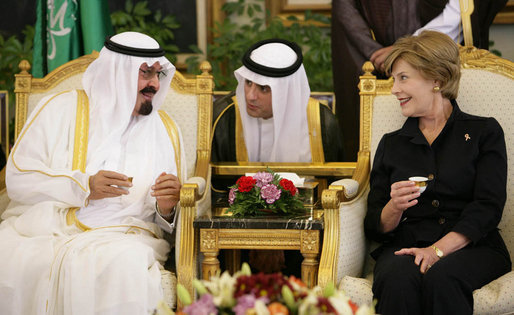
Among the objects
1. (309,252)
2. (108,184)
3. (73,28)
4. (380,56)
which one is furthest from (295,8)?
(309,252)

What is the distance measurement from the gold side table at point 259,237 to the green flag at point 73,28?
195cm

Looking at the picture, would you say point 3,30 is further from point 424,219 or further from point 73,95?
point 424,219

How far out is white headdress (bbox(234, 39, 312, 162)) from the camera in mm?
4273

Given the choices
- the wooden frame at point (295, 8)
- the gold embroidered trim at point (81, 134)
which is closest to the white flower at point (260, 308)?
the gold embroidered trim at point (81, 134)

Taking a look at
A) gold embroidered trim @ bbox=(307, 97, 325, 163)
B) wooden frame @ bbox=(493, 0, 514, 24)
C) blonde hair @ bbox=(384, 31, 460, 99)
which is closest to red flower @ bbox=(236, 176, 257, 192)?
blonde hair @ bbox=(384, 31, 460, 99)

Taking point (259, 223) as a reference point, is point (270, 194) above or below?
above

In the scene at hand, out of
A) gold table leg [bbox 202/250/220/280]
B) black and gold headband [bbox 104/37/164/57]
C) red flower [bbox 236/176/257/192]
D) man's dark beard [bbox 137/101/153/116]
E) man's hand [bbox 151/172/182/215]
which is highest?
black and gold headband [bbox 104/37/164/57]

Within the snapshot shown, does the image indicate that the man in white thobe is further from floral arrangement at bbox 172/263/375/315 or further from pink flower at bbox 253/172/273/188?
A: floral arrangement at bbox 172/263/375/315

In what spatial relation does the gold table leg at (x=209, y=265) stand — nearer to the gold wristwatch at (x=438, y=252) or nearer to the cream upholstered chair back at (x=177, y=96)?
the cream upholstered chair back at (x=177, y=96)

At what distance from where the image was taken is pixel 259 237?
3.34m

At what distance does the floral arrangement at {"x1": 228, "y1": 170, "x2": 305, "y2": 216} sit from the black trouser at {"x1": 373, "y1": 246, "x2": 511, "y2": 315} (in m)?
0.56

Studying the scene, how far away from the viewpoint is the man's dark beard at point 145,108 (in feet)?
12.8

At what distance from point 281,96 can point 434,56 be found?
116 cm

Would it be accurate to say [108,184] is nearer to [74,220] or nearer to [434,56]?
[74,220]
